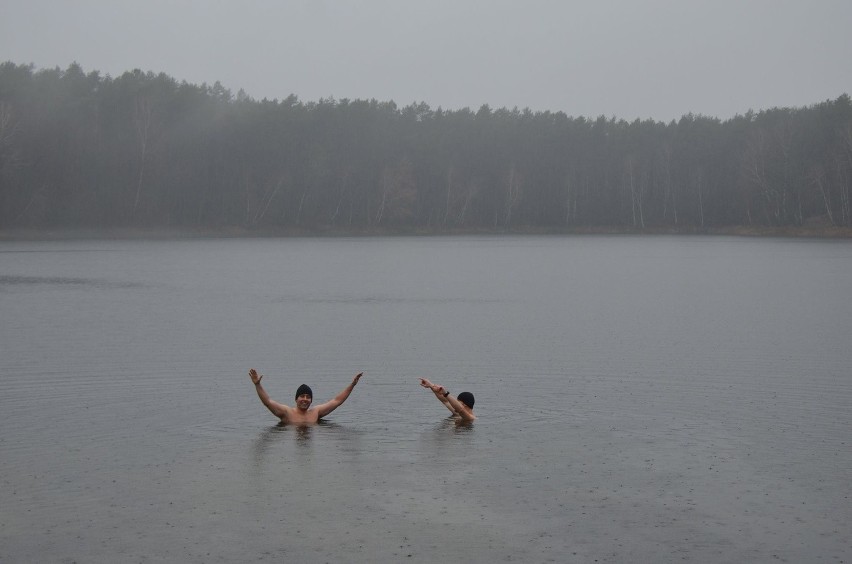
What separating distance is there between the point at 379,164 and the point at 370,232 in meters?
13.4

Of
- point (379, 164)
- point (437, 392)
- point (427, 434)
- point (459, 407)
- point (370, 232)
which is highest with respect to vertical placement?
point (379, 164)

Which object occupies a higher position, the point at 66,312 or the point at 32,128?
the point at 32,128

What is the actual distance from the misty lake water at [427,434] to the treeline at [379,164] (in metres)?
67.8

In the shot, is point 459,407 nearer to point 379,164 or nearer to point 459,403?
point 459,403

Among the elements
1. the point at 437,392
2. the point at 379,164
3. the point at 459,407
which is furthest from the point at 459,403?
the point at 379,164

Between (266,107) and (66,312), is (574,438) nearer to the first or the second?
(66,312)

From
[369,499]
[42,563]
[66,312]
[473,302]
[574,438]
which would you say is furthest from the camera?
[473,302]

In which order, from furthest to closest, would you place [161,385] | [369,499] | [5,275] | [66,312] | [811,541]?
[5,275] < [66,312] < [161,385] < [369,499] < [811,541]

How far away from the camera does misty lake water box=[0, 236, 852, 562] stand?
945 cm

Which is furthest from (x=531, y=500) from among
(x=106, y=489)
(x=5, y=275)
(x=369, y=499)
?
(x=5, y=275)

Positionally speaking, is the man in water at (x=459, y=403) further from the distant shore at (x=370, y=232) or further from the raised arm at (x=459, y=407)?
the distant shore at (x=370, y=232)

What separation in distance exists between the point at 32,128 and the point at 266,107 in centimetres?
3139

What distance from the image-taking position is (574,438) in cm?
1365

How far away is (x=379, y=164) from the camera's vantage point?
12300 cm
